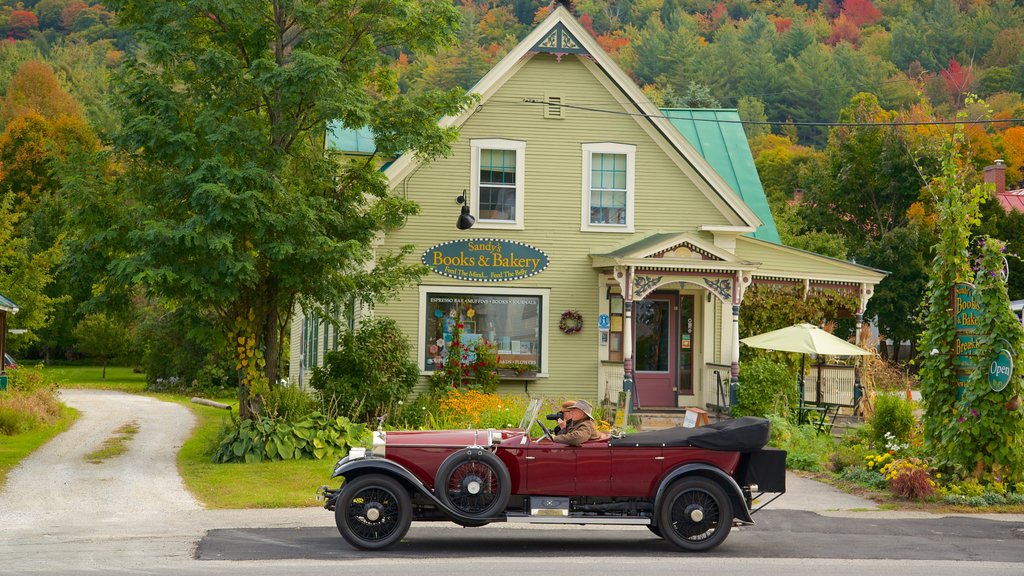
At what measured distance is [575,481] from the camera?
1118cm

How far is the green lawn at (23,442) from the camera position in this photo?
17872 millimetres

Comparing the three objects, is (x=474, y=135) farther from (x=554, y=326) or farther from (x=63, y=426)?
(x=63, y=426)

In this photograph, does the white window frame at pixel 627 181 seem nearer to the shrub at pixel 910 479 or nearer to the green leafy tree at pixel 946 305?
the green leafy tree at pixel 946 305

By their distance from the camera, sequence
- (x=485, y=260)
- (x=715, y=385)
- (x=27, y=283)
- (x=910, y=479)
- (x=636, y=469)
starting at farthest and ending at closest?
(x=27, y=283) → (x=715, y=385) → (x=485, y=260) → (x=910, y=479) → (x=636, y=469)

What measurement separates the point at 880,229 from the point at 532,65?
2470cm

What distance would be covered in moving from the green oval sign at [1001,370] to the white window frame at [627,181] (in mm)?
10097

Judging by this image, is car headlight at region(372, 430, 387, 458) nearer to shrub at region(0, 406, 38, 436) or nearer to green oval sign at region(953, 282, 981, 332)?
green oval sign at region(953, 282, 981, 332)

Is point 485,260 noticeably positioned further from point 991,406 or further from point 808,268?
point 991,406

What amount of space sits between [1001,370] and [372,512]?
838cm

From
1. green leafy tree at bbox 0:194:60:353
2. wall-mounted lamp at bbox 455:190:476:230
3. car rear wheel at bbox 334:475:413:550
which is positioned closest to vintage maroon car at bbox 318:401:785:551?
car rear wheel at bbox 334:475:413:550

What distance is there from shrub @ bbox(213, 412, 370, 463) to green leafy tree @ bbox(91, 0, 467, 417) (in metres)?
0.71

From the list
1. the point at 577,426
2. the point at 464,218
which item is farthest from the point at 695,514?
the point at 464,218

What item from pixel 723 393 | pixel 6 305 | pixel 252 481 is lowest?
pixel 252 481

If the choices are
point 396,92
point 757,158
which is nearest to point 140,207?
point 396,92
